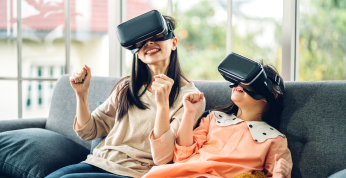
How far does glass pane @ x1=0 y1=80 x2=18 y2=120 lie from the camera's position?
272 cm

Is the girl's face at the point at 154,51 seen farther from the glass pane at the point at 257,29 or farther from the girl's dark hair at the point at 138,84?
the glass pane at the point at 257,29

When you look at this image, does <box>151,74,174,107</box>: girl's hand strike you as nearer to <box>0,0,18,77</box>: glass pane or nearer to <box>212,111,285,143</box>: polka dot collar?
<box>212,111,285,143</box>: polka dot collar

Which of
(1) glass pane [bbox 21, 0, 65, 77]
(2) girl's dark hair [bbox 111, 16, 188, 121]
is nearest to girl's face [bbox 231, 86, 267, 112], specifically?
(2) girl's dark hair [bbox 111, 16, 188, 121]

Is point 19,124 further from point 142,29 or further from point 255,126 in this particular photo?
point 255,126

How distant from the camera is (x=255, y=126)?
117cm

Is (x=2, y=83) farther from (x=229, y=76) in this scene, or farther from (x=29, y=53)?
(x=229, y=76)

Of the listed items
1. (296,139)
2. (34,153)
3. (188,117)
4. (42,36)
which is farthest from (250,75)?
(42,36)

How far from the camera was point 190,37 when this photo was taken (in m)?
5.69

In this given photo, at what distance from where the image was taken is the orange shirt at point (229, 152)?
1.04m

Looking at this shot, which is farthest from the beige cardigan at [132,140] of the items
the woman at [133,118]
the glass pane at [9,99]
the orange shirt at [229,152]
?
the glass pane at [9,99]

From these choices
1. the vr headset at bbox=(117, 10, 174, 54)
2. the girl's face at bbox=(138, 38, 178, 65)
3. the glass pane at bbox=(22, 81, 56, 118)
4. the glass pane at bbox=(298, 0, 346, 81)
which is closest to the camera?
the vr headset at bbox=(117, 10, 174, 54)

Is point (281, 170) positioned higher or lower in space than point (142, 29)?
lower

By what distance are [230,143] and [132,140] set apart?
1.50ft

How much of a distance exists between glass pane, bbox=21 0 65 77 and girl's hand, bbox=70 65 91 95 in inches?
57.8
